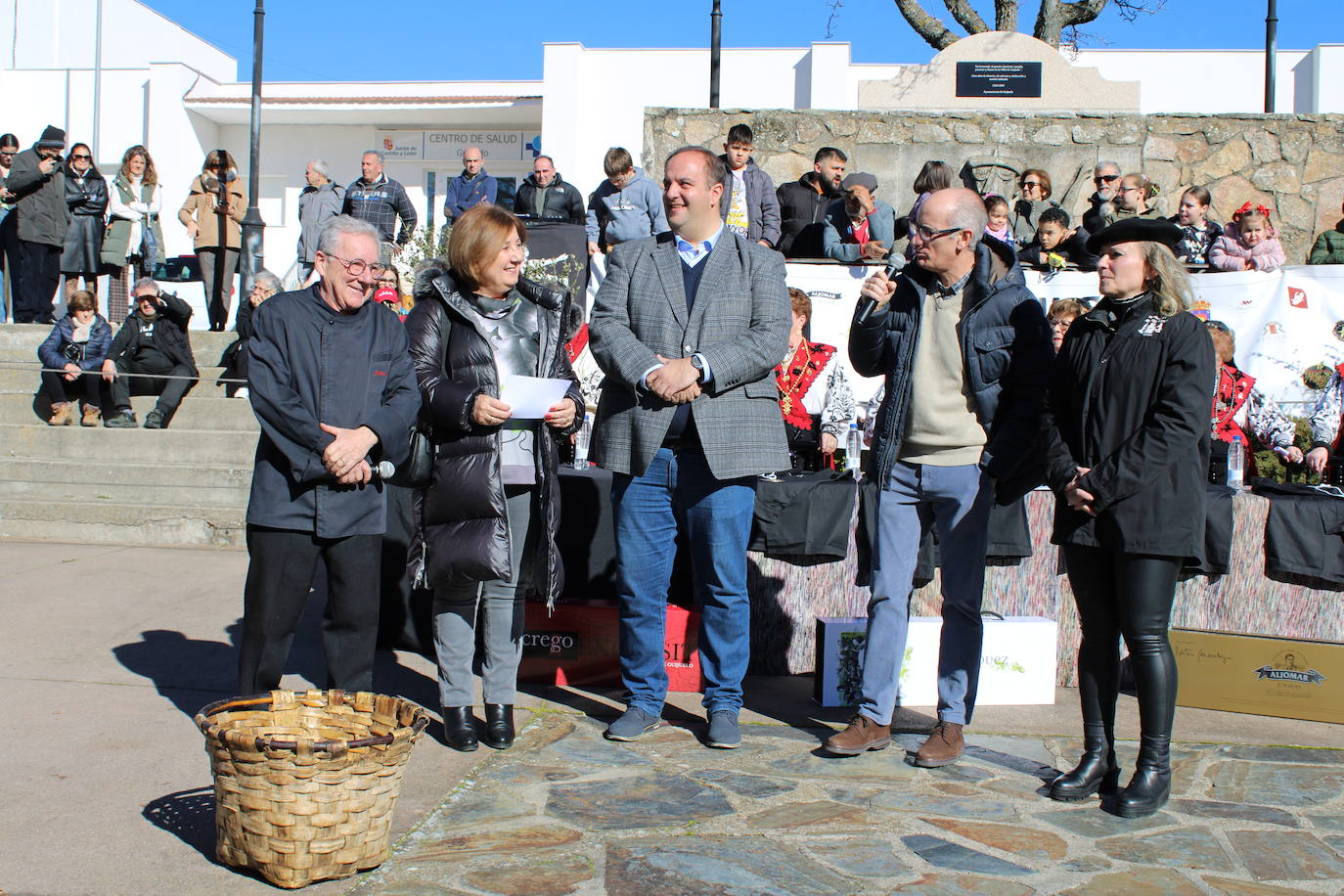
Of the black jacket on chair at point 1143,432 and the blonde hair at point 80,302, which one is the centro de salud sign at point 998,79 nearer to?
→ the blonde hair at point 80,302

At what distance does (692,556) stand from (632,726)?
0.67 meters

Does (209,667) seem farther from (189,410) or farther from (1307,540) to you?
(189,410)

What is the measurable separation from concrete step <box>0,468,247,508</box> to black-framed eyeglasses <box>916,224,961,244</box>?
5.84 metres

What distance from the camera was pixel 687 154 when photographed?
438 cm

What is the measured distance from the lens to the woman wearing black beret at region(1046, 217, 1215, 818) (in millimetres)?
3666

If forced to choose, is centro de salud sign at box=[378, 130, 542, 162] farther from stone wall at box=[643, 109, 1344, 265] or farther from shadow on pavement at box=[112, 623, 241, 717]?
shadow on pavement at box=[112, 623, 241, 717]

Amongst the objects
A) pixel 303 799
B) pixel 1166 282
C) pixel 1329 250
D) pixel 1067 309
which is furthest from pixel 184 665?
pixel 1329 250

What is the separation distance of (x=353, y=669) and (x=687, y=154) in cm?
215

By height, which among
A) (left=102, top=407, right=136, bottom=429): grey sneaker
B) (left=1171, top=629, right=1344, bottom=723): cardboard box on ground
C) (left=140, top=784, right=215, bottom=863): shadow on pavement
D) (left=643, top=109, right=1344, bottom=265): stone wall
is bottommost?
(left=140, top=784, right=215, bottom=863): shadow on pavement

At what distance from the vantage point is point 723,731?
4367 millimetres

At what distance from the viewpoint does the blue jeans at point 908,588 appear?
4266mm

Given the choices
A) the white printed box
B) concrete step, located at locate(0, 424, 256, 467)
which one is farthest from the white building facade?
the white printed box

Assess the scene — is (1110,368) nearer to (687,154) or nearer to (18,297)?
(687,154)

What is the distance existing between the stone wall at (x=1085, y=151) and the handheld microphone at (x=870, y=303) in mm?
8384
